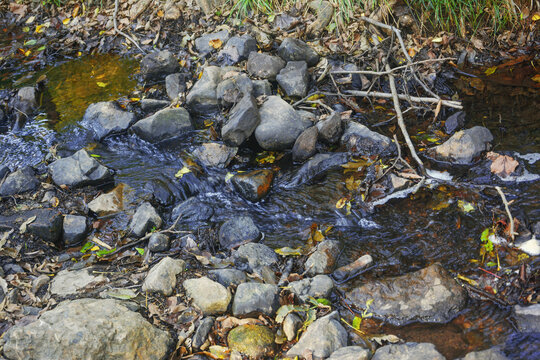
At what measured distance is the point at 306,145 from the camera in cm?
488

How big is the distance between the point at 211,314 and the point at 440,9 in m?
5.71

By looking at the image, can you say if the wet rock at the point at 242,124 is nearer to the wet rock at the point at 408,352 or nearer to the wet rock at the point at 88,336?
the wet rock at the point at 88,336

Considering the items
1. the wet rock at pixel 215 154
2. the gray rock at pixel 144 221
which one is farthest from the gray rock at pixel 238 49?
the gray rock at pixel 144 221

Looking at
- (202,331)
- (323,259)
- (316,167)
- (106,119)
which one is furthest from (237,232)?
(106,119)

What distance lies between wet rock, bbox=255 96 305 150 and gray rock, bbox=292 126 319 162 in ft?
0.47

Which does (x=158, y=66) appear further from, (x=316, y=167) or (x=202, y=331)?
(x=202, y=331)

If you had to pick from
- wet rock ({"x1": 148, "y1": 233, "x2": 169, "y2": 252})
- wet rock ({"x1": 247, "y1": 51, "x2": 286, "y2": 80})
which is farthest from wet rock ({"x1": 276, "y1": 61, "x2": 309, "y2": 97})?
wet rock ({"x1": 148, "y1": 233, "x2": 169, "y2": 252})

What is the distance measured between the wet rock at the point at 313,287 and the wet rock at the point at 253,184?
52.0 inches

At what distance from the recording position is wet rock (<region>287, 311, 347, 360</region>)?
2787mm

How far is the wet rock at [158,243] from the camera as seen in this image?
3.80m

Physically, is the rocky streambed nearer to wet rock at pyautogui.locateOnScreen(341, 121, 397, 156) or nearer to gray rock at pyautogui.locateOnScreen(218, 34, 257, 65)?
wet rock at pyautogui.locateOnScreen(341, 121, 397, 156)

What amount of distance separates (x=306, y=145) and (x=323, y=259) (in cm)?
167

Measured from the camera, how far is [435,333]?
2.94 metres

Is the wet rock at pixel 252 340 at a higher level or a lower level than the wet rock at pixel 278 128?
lower
